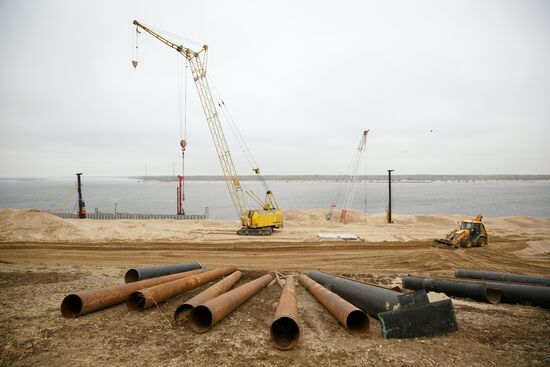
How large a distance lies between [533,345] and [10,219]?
1180 inches

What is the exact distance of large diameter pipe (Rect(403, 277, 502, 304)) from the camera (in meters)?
9.00

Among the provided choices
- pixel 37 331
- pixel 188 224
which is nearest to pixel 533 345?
pixel 37 331

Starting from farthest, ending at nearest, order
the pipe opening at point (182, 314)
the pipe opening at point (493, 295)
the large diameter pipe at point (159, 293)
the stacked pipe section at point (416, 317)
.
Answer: the pipe opening at point (493, 295)
the large diameter pipe at point (159, 293)
the pipe opening at point (182, 314)
the stacked pipe section at point (416, 317)

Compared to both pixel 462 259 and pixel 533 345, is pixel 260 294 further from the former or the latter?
pixel 462 259

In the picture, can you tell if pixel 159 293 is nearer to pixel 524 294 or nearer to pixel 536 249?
pixel 524 294

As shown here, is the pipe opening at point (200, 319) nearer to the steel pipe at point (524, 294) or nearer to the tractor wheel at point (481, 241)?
the steel pipe at point (524, 294)

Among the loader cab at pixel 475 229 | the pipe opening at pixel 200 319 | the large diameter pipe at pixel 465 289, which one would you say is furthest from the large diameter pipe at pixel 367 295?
the loader cab at pixel 475 229

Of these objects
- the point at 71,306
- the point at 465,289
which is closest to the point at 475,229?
the point at 465,289

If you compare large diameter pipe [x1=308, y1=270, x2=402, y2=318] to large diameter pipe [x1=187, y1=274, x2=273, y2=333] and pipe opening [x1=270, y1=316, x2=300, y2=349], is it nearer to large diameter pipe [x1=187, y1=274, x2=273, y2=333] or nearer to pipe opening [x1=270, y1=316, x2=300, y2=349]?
pipe opening [x1=270, y1=316, x2=300, y2=349]

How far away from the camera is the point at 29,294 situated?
30.8ft

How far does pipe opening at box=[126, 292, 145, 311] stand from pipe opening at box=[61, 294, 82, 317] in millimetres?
1159

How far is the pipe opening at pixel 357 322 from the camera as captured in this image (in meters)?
6.90

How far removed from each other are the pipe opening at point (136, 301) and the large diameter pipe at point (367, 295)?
5645 millimetres

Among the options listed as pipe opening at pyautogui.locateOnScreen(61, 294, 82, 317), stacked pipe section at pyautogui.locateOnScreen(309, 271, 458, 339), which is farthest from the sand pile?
stacked pipe section at pyautogui.locateOnScreen(309, 271, 458, 339)
